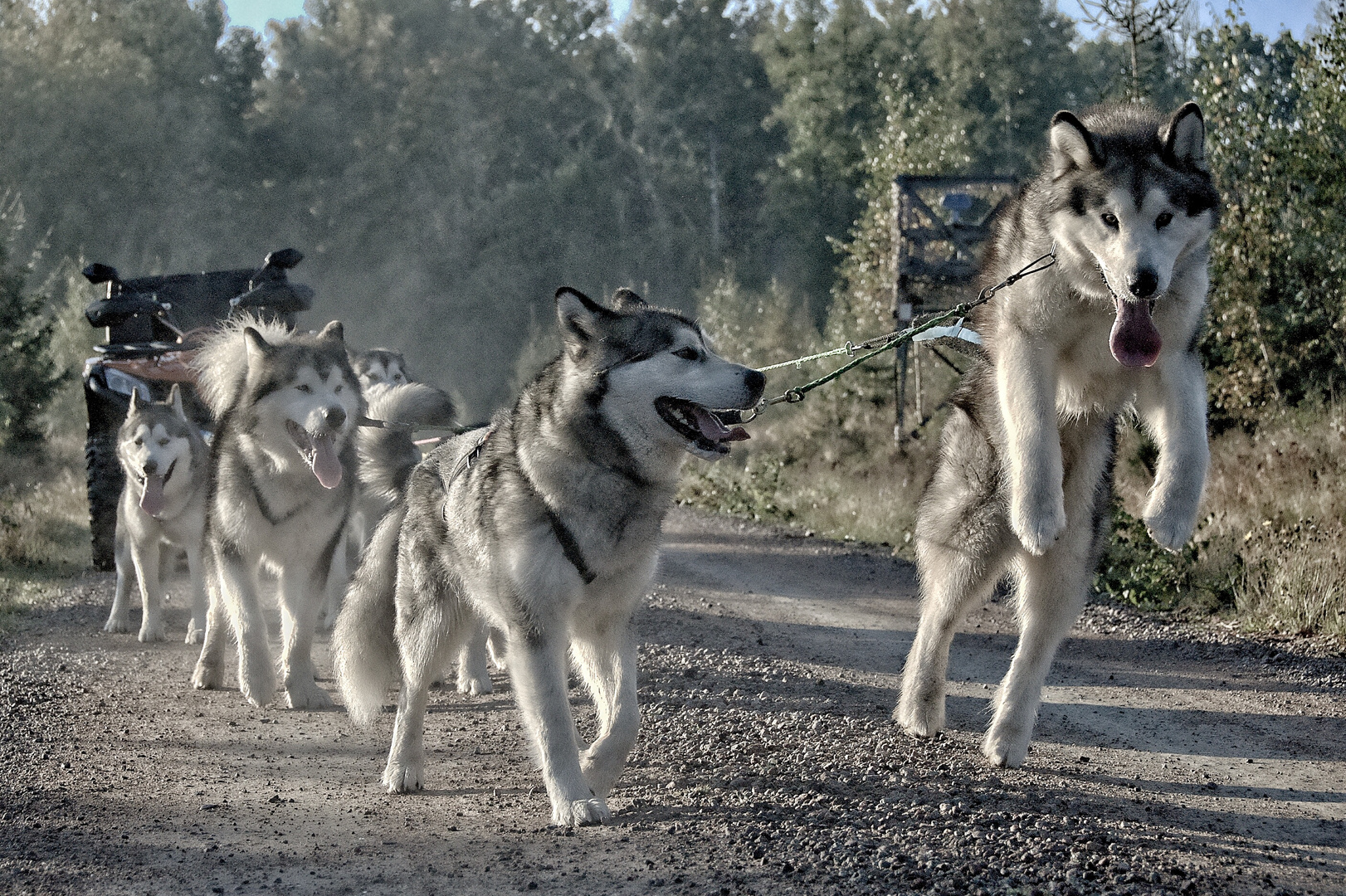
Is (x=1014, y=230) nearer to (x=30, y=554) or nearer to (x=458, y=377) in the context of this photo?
(x=30, y=554)

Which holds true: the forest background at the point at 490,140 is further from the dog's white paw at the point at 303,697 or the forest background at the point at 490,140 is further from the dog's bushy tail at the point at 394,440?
the dog's white paw at the point at 303,697

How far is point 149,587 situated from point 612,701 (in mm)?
4823

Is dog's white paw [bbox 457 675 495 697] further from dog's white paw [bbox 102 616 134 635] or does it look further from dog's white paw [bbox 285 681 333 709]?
dog's white paw [bbox 102 616 134 635]

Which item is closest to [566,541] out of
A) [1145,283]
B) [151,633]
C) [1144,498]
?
[1145,283]

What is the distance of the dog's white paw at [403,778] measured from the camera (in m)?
4.51

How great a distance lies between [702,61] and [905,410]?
32.5 metres

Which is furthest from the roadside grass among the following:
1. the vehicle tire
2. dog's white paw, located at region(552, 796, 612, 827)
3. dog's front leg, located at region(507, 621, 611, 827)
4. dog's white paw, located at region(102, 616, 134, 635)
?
the vehicle tire

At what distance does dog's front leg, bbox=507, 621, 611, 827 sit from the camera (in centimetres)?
398

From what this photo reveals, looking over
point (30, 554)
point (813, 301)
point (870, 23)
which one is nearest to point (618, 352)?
point (30, 554)

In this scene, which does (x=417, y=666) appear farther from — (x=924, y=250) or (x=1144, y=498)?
(x=924, y=250)

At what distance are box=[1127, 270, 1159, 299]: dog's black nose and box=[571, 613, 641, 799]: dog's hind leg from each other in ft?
6.78

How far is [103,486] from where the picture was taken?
10234 millimetres

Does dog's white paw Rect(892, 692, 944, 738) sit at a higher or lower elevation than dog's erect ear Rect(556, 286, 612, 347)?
lower

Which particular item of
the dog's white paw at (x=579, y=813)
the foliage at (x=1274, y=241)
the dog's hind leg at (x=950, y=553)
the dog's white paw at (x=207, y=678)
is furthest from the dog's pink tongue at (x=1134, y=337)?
the foliage at (x=1274, y=241)
